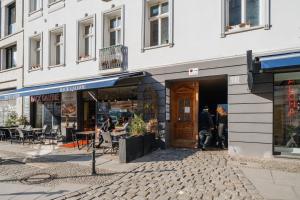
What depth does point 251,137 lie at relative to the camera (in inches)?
368

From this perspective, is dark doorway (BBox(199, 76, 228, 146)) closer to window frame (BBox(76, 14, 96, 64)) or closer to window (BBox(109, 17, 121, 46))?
window (BBox(109, 17, 121, 46))

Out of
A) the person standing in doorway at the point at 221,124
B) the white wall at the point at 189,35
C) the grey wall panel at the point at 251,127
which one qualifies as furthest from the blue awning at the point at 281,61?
the person standing in doorway at the point at 221,124

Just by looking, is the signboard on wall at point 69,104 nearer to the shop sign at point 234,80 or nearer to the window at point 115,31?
the window at point 115,31

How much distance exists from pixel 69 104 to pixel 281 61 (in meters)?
10.9

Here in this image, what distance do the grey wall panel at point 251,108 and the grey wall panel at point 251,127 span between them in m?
0.41

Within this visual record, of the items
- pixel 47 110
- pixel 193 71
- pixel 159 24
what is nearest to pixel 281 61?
pixel 193 71

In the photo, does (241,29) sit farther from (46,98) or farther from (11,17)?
(11,17)

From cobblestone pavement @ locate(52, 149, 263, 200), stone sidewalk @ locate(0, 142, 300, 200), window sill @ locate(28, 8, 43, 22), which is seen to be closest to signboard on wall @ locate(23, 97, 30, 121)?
window sill @ locate(28, 8, 43, 22)

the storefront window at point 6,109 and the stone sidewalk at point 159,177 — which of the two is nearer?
the stone sidewalk at point 159,177

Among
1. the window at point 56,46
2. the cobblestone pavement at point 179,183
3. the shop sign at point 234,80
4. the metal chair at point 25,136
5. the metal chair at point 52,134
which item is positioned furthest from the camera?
the window at point 56,46

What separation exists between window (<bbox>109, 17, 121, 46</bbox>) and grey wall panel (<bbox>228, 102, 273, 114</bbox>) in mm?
6323

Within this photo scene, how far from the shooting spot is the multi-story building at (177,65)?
29.7ft

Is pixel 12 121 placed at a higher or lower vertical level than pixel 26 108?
lower

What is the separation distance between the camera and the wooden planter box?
9.05 metres
